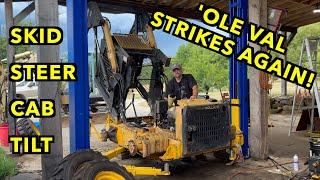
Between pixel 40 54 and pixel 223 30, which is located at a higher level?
pixel 223 30

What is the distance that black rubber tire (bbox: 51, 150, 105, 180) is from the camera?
450 cm

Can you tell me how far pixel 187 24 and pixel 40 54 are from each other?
131 inches

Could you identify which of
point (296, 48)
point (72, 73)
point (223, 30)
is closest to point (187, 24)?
point (223, 30)

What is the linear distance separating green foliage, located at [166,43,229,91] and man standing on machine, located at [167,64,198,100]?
12882mm

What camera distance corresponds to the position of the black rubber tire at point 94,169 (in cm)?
433

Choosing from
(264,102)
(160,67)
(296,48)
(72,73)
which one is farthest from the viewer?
(296,48)

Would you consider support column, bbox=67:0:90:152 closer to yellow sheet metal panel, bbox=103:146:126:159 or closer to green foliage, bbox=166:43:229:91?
yellow sheet metal panel, bbox=103:146:126:159

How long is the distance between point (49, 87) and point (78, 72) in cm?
42

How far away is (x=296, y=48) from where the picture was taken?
32.5 metres

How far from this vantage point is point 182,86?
719 cm

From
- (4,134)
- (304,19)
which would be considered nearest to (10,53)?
(4,134)

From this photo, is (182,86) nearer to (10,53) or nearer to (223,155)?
(223,155)

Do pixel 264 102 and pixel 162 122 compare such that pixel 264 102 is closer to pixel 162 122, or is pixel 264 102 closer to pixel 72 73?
pixel 162 122

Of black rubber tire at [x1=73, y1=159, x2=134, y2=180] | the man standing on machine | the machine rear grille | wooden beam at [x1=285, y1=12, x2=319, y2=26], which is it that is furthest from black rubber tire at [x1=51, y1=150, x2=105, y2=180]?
wooden beam at [x1=285, y1=12, x2=319, y2=26]
